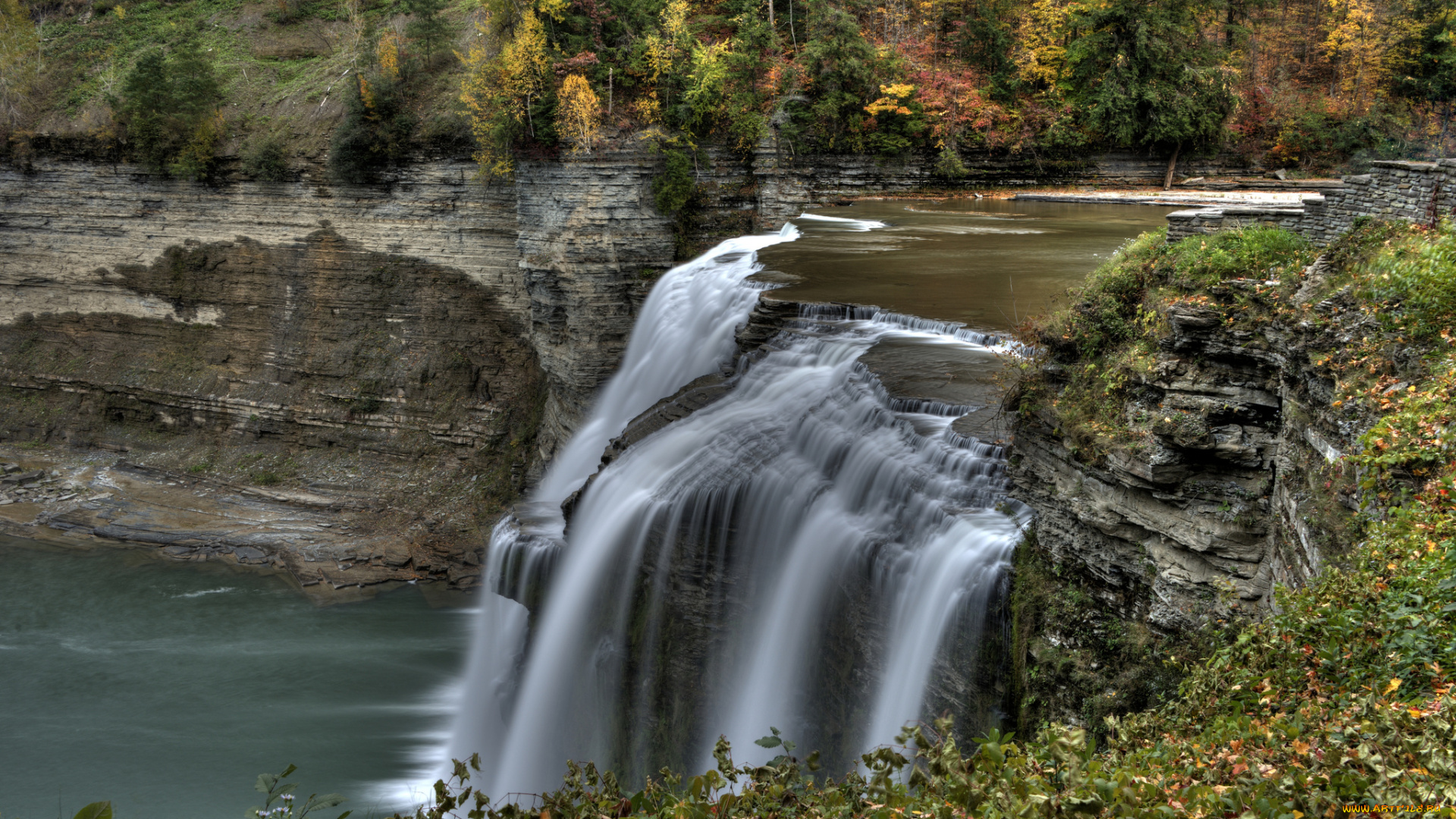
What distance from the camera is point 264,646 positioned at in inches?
761

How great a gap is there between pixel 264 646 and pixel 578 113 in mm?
14887

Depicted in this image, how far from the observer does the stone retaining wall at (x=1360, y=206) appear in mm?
7484

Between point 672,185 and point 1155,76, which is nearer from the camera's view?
point 672,185

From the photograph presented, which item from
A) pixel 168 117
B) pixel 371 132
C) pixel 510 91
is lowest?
pixel 371 132

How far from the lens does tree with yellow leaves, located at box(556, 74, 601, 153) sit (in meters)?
22.7

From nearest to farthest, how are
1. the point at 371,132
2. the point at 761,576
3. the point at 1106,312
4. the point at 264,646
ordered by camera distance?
1. the point at 1106,312
2. the point at 761,576
3. the point at 264,646
4. the point at 371,132

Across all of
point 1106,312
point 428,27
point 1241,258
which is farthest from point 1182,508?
point 428,27

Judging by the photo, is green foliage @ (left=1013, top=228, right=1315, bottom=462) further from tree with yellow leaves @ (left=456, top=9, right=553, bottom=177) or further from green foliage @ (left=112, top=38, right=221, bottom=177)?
green foliage @ (left=112, top=38, right=221, bottom=177)

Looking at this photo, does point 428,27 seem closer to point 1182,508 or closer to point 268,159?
point 268,159

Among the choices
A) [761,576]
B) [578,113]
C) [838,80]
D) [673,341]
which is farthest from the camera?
[838,80]

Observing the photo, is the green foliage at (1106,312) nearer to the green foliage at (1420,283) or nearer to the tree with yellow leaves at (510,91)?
the green foliage at (1420,283)

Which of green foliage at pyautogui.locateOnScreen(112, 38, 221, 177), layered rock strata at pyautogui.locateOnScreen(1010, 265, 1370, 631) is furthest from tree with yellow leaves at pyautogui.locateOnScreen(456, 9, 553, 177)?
layered rock strata at pyautogui.locateOnScreen(1010, 265, 1370, 631)

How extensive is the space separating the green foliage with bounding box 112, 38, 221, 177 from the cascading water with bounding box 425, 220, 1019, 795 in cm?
2248

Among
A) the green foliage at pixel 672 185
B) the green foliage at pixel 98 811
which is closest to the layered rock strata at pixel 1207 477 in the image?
the green foliage at pixel 98 811
